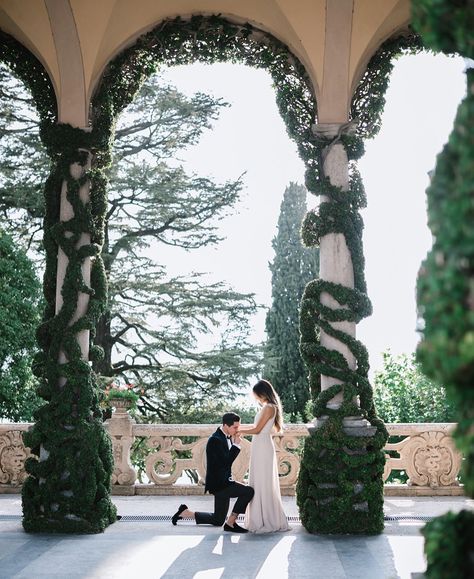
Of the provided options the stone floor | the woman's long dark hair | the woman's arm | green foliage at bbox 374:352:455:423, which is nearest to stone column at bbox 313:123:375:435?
the woman's long dark hair

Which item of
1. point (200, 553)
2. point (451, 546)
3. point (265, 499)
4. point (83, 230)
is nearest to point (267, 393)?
point (265, 499)

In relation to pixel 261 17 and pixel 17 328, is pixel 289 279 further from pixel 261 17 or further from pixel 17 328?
pixel 261 17

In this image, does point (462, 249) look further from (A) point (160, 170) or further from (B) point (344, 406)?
(A) point (160, 170)

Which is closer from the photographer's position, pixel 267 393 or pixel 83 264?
pixel 267 393

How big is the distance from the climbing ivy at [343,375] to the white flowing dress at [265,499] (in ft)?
0.84

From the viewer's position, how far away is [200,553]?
6.35 m

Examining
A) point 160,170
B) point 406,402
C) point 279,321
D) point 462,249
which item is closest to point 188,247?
point 160,170

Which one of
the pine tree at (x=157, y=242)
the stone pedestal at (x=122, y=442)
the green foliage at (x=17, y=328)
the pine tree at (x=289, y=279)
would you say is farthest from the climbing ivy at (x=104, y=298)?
the pine tree at (x=289, y=279)

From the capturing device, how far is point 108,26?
26.9 ft

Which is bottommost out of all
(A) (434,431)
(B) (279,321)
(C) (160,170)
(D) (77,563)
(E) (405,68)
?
(D) (77,563)

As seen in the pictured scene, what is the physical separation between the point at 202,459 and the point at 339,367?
3113 mm

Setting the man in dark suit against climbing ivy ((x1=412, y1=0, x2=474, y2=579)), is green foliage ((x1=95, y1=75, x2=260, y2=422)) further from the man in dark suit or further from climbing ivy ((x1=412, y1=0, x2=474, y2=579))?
climbing ivy ((x1=412, y1=0, x2=474, y2=579))

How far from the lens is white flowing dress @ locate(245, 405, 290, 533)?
7348 millimetres

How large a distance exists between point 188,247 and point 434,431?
942 cm
